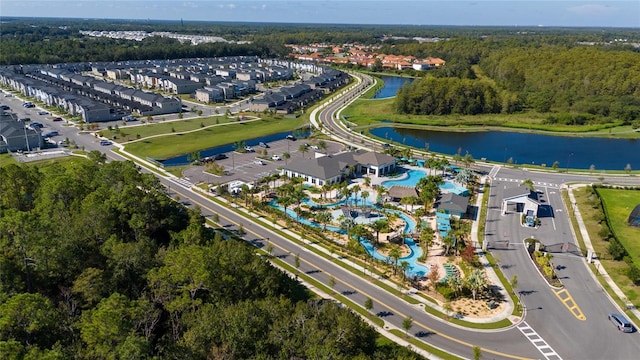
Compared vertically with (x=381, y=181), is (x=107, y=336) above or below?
above

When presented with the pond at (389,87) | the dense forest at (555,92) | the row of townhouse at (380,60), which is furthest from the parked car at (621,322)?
the row of townhouse at (380,60)

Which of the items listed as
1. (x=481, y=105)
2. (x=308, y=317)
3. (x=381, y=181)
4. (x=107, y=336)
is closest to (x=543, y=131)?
(x=481, y=105)

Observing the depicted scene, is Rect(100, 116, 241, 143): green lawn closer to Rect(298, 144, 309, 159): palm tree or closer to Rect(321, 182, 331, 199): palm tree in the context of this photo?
Rect(298, 144, 309, 159): palm tree

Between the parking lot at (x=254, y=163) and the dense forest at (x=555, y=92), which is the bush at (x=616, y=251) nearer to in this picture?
the parking lot at (x=254, y=163)

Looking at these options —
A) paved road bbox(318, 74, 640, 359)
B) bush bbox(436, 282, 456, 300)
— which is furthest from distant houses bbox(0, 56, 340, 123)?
bush bbox(436, 282, 456, 300)

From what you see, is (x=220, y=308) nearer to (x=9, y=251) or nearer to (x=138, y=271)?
(x=138, y=271)

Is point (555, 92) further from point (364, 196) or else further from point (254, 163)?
point (364, 196)

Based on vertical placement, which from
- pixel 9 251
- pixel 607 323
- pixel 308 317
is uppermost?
pixel 9 251
